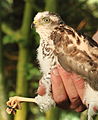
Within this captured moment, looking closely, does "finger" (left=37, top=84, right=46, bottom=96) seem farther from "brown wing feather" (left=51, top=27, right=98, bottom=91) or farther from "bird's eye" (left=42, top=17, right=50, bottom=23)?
"bird's eye" (left=42, top=17, right=50, bottom=23)

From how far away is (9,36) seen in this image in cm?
631

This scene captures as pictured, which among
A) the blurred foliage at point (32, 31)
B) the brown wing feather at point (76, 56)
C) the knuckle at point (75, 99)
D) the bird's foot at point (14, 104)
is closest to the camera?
the brown wing feather at point (76, 56)

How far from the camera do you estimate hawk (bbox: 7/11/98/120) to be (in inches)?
114

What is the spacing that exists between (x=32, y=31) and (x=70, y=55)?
10.3 feet

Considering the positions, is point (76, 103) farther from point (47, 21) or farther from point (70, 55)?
point (47, 21)

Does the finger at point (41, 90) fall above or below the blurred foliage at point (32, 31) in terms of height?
below

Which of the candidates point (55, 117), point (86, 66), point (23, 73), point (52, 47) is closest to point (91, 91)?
point (86, 66)

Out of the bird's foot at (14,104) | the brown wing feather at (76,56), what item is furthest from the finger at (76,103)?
the bird's foot at (14,104)

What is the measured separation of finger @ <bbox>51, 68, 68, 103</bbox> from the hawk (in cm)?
3

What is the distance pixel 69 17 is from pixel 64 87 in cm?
422

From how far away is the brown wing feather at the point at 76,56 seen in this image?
114 inches

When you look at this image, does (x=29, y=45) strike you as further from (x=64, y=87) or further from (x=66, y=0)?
(x=64, y=87)

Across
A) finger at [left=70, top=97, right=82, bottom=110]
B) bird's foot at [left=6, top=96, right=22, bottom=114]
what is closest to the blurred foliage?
bird's foot at [left=6, top=96, right=22, bottom=114]

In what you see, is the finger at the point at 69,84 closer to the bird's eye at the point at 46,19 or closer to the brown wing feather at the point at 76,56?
the brown wing feather at the point at 76,56
